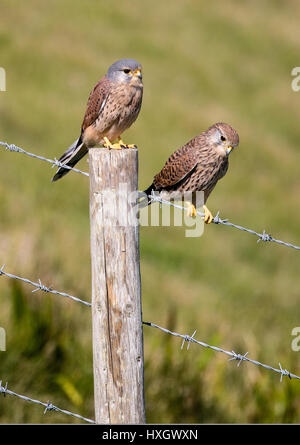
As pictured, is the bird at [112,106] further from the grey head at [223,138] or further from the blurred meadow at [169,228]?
the blurred meadow at [169,228]

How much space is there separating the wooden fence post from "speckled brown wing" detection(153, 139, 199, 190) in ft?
4.89

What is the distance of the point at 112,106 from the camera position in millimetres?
4965

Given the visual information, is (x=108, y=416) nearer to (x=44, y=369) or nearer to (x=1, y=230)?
(x=44, y=369)

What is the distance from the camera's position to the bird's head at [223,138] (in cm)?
485

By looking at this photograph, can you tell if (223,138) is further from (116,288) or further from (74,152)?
(116,288)

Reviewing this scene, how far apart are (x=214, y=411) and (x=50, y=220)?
4672 mm

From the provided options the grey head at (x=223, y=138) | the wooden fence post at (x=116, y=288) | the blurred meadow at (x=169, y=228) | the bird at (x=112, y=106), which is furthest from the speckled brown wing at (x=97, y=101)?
the blurred meadow at (x=169, y=228)

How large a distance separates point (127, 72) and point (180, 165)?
0.65 meters

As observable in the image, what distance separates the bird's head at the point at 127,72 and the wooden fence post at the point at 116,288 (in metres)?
1.56

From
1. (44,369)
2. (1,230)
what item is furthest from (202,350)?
(1,230)

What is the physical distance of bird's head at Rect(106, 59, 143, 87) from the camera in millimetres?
4906

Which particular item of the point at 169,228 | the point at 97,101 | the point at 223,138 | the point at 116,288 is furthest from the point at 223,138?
the point at 169,228

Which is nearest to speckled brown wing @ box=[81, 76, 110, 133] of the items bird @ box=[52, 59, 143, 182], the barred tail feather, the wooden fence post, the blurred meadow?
bird @ box=[52, 59, 143, 182]

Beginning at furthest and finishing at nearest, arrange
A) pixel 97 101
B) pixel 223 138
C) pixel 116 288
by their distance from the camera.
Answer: pixel 97 101, pixel 223 138, pixel 116 288
